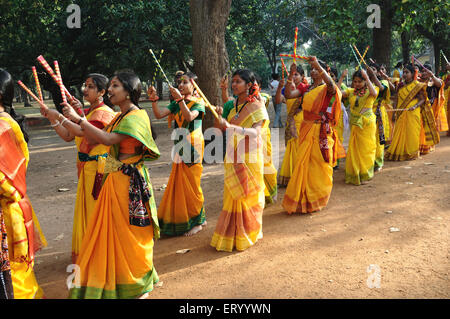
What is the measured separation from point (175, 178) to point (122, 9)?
10.3 metres

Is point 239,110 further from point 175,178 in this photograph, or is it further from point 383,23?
point 383,23

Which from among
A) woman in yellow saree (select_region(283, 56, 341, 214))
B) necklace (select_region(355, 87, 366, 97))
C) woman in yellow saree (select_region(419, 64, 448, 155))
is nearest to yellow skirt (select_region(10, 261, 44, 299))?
woman in yellow saree (select_region(283, 56, 341, 214))

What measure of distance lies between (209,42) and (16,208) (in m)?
6.57

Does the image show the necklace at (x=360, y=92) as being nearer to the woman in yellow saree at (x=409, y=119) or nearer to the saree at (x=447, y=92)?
the woman in yellow saree at (x=409, y=119)

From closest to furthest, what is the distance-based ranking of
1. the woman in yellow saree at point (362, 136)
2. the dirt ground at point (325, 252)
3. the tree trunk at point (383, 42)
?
the dirt ground at point (325, 252) → the woman in yellow saree at point (362, 136) → the tree trunk at point (383, 42)

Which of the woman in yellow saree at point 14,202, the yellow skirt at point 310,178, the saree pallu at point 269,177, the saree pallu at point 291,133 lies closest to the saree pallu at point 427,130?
the saree pallu at point 291,133


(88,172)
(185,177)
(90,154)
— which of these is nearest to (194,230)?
(185,177)

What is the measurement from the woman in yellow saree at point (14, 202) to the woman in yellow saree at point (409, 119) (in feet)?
25.3

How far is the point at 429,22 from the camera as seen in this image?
919 centimetres

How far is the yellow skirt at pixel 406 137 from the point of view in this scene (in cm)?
843

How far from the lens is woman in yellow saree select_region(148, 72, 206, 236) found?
16.8 ft

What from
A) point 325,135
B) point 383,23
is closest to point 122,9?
point 383,23

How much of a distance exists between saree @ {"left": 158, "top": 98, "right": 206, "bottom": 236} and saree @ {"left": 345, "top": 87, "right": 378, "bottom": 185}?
325 cm
